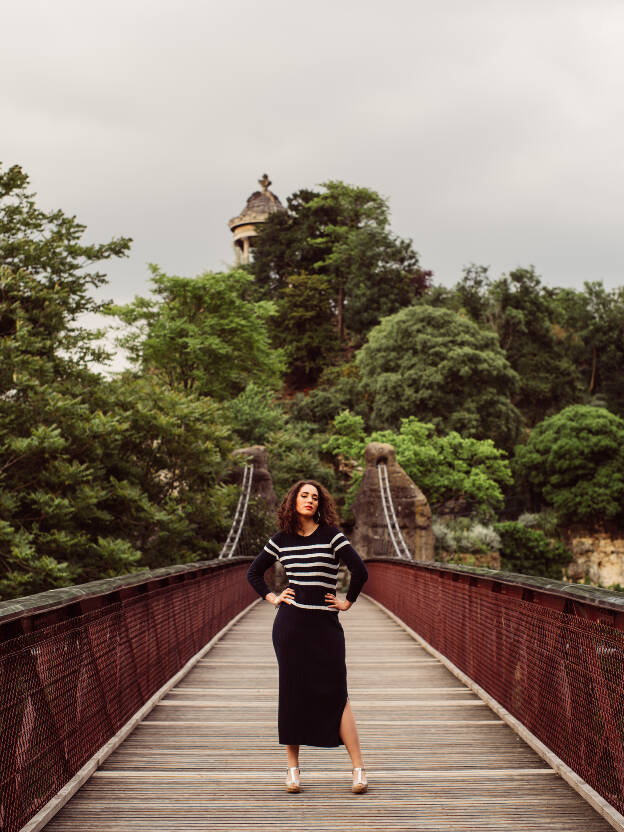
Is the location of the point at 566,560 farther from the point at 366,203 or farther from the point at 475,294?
the point at 366,203

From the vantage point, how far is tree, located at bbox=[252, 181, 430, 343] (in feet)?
159

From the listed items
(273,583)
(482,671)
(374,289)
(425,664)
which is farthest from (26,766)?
(374,289)

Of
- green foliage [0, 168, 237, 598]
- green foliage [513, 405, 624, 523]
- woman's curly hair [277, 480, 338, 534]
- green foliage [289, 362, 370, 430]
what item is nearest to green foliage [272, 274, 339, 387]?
green foliage [289, 362, 370, 430]

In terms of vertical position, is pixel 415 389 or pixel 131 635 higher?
pixel 415 389

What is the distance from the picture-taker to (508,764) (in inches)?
169

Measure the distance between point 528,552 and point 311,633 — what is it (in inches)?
1282

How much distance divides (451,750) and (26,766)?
2.32 m

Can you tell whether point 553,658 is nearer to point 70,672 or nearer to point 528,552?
point 70,672

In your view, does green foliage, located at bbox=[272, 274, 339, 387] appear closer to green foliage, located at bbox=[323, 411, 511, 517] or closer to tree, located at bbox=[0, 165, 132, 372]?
green foliage, located at bbox=[323, 411, 511, 517]

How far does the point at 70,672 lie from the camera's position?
13.2 ft

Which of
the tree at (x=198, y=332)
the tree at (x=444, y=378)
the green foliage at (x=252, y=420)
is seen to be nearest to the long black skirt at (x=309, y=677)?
the green foliage at (x=252, y=420)

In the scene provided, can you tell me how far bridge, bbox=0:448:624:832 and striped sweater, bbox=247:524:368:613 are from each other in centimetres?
90

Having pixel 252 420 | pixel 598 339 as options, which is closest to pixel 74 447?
pixel 252 420

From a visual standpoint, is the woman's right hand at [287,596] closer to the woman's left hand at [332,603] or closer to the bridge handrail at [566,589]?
the woman's left hand at [332,603]
